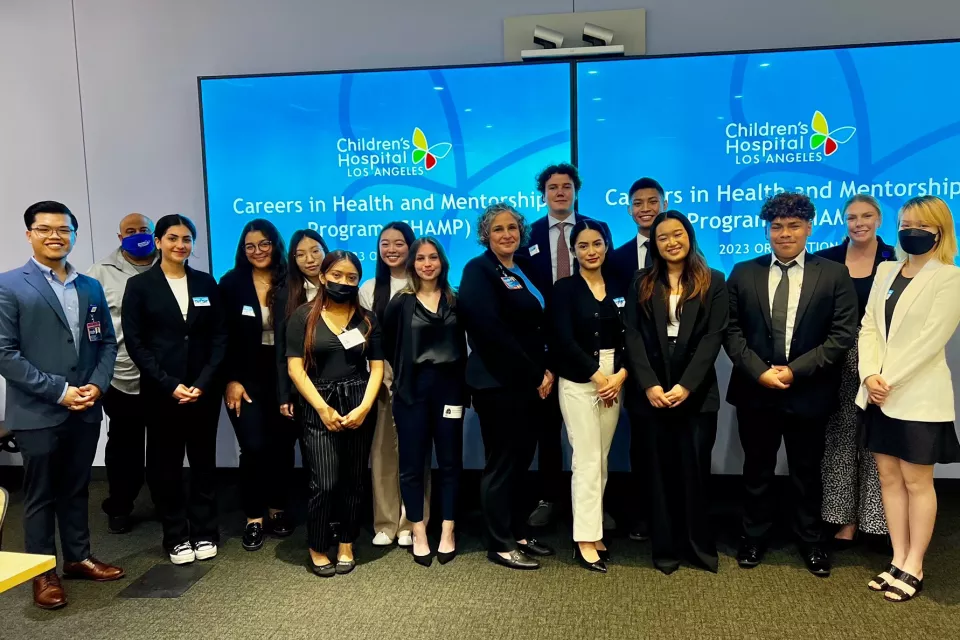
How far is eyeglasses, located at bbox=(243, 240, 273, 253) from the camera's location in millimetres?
3525

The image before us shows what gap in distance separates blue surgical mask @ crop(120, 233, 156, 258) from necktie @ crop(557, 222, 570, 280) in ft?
7.56

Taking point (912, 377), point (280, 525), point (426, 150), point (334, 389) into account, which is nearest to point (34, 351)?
point (334, 389)

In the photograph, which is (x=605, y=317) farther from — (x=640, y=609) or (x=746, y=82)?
(x=746, y=82)

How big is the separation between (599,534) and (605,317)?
1.06 meters

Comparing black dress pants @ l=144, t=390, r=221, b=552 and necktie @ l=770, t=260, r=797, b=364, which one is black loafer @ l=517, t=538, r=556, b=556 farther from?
black dress pants @ l=144, t=390, r=221, b=552

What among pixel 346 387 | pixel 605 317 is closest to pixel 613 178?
pixel 605 317

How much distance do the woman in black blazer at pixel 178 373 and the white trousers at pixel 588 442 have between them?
1.81 meters

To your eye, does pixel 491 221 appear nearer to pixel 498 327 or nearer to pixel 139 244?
pixel 498 327

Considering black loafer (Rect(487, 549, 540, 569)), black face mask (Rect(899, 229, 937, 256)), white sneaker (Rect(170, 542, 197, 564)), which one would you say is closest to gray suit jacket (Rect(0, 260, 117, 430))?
white sneaker (Rect(170, 542, 197, 564))

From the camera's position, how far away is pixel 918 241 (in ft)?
9.07

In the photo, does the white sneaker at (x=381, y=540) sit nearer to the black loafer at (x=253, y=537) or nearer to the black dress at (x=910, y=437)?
the black loafer at (x=253, y=537)

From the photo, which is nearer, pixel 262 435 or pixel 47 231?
pixel 47 231

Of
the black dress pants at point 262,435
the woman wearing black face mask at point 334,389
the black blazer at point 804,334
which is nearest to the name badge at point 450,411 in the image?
the woman wearing black face mask at point 334,389

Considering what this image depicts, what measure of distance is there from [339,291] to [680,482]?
1852 millimetres
